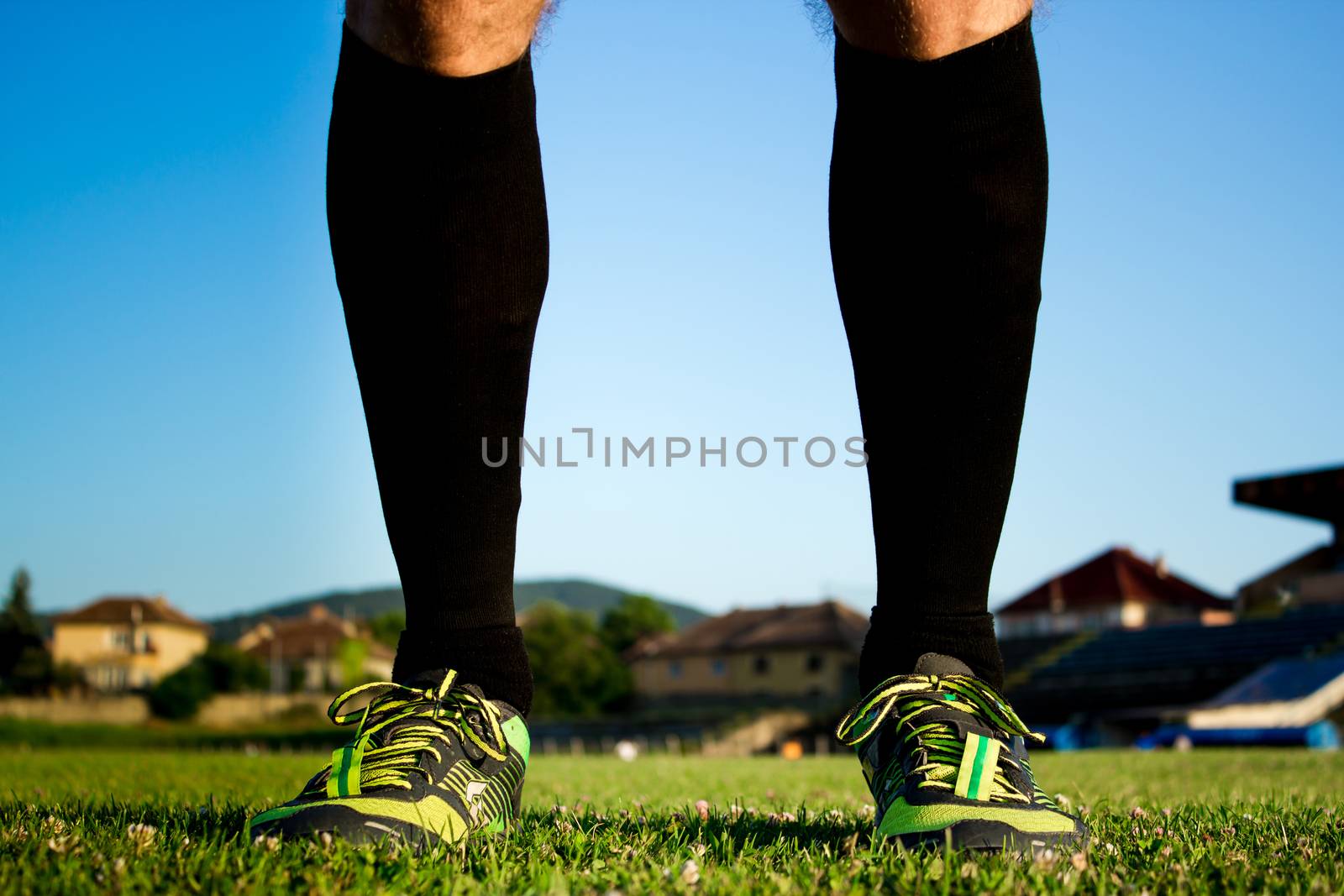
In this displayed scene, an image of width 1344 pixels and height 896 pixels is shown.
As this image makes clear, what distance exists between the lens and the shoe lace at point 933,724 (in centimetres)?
117

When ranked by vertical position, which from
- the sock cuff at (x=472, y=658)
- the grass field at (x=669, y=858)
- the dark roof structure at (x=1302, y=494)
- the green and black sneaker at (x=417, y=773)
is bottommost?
the grass field at (x=669, y=858)

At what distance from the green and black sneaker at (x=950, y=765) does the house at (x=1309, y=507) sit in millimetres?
31510

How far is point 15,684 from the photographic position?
5822 cm

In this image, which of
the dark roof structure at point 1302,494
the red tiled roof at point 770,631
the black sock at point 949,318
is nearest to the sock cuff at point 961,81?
the black sock at point 949,318

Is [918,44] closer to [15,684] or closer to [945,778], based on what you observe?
[945,778]

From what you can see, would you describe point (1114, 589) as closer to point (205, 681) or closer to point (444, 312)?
point (205, 681)

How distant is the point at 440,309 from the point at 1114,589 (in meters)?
53.3

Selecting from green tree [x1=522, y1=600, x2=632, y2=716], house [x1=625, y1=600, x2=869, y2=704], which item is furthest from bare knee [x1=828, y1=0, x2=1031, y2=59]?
green tree [x1=522, y1=600, x2=632, y2=716]

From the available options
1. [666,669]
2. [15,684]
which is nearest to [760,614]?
[666,669]

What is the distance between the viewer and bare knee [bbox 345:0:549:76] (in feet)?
4.03

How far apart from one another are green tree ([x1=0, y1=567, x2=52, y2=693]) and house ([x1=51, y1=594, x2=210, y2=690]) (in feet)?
9.06

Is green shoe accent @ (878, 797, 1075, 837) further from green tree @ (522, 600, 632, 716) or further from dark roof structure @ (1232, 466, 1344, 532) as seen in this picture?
green tree @ (522, 600, 632, 716)

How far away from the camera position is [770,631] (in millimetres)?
55656

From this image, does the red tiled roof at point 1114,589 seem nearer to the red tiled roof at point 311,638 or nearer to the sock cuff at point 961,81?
the red tiled roof at point 311,638
